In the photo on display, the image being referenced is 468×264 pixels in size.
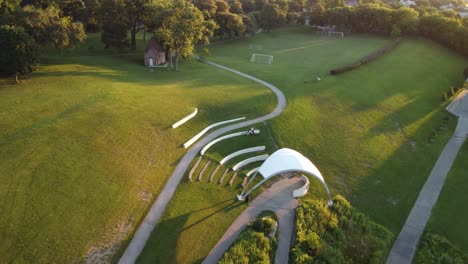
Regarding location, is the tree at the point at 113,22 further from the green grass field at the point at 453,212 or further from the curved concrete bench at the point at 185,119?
the green grass field at the point at 453,212

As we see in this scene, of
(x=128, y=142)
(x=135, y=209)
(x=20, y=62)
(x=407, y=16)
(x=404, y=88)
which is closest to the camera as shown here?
(x=135, y=209)

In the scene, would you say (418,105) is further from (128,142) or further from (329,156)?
(128,142)

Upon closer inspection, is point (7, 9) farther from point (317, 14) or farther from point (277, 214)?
point (317, 14)

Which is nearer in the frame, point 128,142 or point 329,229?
point 329,229

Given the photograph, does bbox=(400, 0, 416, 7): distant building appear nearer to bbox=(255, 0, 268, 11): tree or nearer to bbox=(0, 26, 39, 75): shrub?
bbox=(255, 0, 268, 11): tree

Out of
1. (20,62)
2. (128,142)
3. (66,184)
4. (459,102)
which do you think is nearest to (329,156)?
(128,142)

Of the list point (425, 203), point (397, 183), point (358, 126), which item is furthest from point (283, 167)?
point (358, 126)
